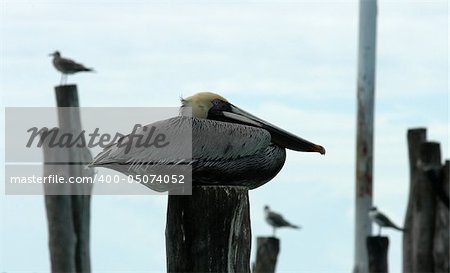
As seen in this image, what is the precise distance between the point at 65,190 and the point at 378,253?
3.98m

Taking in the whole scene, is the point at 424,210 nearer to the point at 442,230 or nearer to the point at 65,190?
the point at 442,230

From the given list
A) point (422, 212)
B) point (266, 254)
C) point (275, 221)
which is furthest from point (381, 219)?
point (266, 254)

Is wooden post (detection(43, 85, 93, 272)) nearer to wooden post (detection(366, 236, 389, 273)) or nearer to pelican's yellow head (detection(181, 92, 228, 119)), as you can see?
wooden post (detection(366, 236, 389, 273))

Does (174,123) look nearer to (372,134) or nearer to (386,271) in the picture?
(386,271)

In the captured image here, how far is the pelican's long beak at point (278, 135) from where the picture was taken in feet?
21.6

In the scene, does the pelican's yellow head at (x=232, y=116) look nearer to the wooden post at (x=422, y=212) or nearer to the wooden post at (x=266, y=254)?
the wooden post at (x=266, y=254)

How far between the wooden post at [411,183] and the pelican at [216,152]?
6.54 metres

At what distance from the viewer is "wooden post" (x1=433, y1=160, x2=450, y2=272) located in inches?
492

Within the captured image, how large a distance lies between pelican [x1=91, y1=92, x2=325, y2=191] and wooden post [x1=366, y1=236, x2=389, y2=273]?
6848 millimetres

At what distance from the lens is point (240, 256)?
19.3ft

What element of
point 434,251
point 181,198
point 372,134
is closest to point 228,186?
point 181,198

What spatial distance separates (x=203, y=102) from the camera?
6.71 m

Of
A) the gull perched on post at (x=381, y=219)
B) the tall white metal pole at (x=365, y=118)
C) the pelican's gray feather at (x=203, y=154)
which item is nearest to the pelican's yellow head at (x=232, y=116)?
the pelican's gray feather at (x=203, y=154)

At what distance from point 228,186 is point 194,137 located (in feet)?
1.32
